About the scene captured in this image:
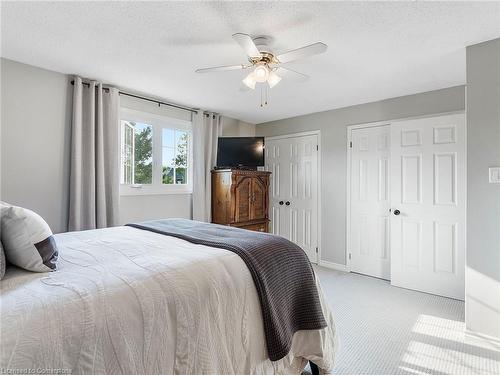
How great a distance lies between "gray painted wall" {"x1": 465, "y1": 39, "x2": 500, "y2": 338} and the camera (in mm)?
2102

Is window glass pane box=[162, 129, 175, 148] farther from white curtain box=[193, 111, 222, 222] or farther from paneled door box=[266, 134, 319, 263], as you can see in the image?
paneled door box=[266, 134, 319, 263]

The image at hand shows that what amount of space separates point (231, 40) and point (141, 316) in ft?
6.42

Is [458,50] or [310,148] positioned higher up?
[458,50]

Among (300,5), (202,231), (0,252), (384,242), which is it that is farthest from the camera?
(384,242)

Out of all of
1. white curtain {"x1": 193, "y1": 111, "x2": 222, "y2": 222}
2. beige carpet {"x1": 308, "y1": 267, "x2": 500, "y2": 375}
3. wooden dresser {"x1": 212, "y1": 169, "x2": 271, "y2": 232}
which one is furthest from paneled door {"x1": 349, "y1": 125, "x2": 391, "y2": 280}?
white curtain {"x1": 193, "y1": 111, "x2": 222, "y2": 222}

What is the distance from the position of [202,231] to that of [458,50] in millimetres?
2518

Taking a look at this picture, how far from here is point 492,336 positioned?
2.13m

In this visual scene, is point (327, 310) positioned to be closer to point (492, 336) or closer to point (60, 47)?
point (492, 336)

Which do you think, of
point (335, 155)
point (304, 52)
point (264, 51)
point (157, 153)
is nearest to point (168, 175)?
point (157, 153)

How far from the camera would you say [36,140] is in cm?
264

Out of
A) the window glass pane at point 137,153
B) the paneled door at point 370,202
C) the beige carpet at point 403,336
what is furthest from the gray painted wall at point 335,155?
the window glass pane at point 137,153

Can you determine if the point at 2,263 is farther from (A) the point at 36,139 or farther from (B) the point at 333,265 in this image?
(B) the point at 333,265

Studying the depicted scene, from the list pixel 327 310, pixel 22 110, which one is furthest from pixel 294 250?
pixel 22 110

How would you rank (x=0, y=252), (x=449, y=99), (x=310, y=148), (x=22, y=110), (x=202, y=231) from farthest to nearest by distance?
(x=310, y=148)
(x=449, y=99)
(x=22, y=110)
(x=202, y=231)
(x=0, y=252)
